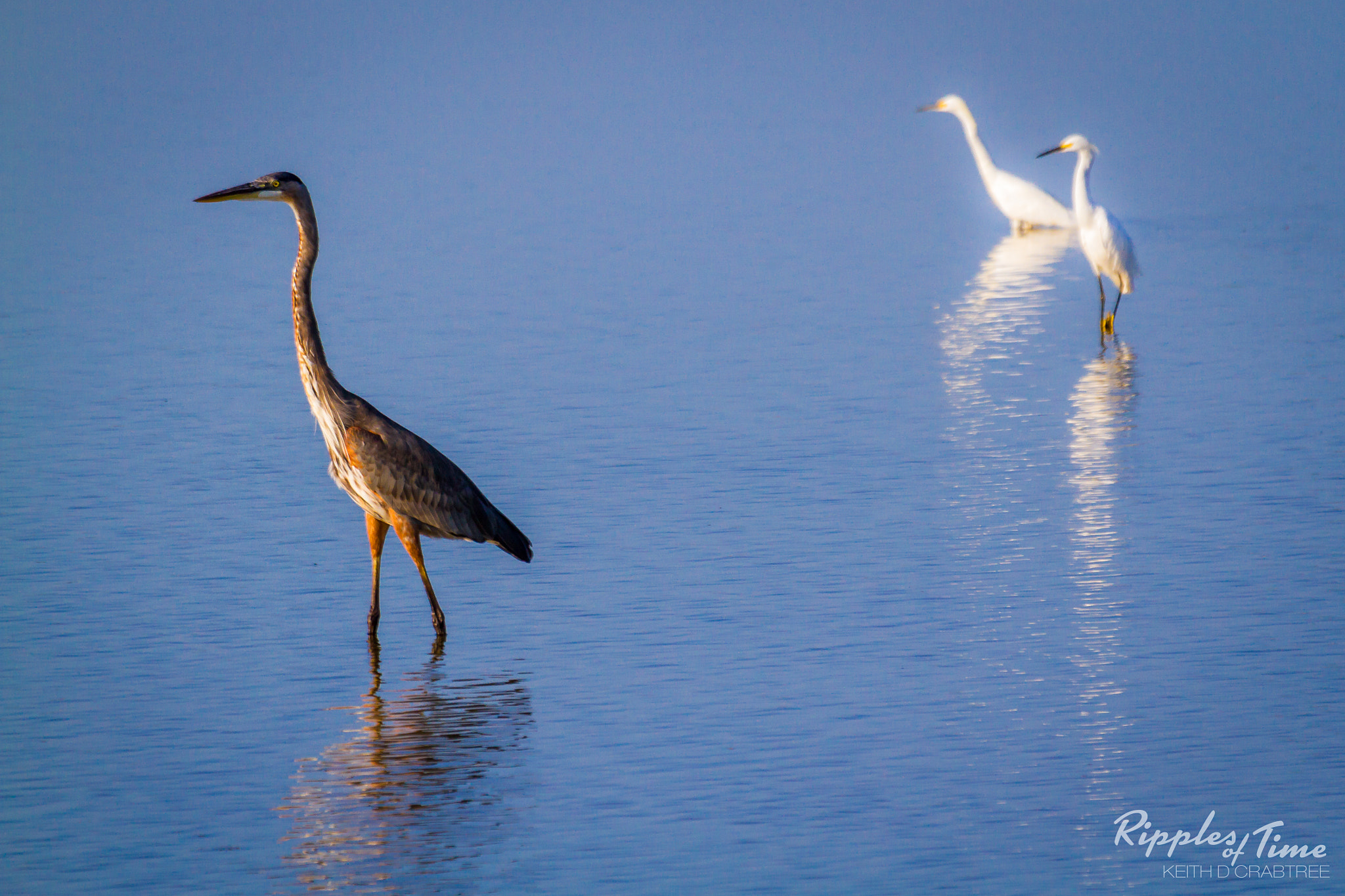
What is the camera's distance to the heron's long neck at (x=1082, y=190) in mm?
17156

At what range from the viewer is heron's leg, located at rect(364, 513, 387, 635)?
28.6 feet

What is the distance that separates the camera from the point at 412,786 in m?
7.06

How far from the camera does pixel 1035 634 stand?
8414 mm

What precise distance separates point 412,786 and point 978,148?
63.6 ft

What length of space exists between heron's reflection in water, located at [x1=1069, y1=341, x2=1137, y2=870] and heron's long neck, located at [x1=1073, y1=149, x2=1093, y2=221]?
2.24m

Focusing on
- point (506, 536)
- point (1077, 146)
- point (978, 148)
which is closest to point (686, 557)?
point (506, 536)

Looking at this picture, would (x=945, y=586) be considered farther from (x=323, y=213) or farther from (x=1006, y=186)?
(x=323, y=213)

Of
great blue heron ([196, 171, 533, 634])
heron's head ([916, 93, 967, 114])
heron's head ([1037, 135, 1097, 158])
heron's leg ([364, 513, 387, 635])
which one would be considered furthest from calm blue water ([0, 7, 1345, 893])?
heron's head ([916, 93, 967, 114])

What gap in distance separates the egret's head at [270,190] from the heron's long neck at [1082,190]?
30.8ft

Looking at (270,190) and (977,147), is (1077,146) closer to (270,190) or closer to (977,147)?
(977,147)

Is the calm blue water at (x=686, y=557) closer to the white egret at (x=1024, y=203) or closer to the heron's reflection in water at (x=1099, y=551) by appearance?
the heron's reflection in water at (x=1099, y=551)

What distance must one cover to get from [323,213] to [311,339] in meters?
16.9

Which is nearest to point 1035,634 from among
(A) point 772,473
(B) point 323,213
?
(A) point 772,473

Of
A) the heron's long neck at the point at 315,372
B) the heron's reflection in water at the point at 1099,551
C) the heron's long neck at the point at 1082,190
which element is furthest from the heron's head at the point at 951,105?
the heron's long neck at the point at 315,372
